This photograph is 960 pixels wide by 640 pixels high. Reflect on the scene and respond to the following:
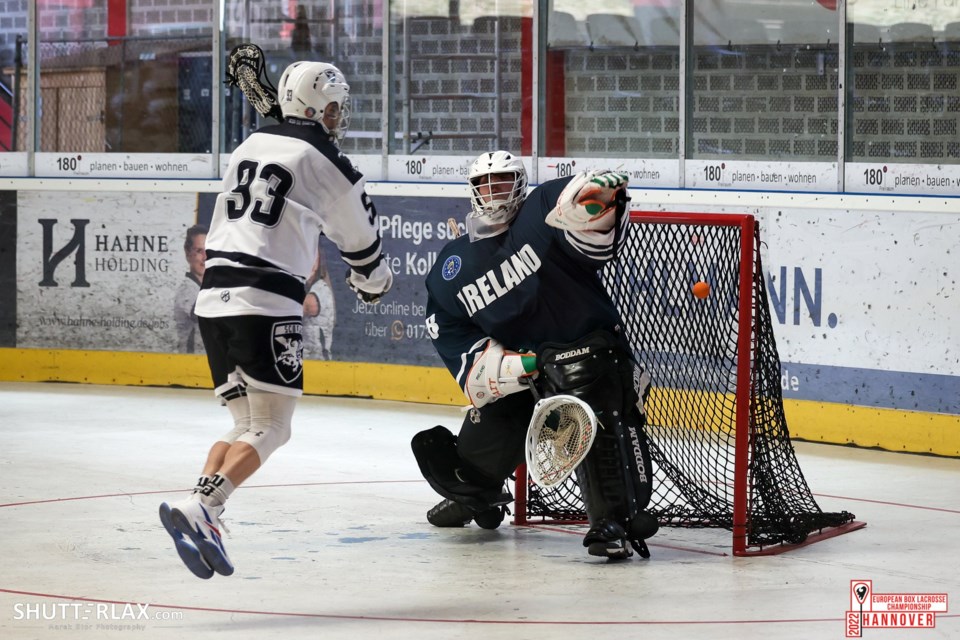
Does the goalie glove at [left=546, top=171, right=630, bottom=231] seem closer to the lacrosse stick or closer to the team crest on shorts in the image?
the team crest on shorts

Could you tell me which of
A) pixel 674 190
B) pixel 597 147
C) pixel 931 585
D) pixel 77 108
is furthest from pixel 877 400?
pixel 77 108

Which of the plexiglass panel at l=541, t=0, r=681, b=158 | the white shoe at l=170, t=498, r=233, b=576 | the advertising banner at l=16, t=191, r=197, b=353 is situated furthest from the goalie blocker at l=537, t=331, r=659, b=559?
the advertising banner at l=16, t=191, r=197, b=353

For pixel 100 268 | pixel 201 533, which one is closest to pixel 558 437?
pixel 201 533

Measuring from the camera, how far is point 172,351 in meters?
10.2

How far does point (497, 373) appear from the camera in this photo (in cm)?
527

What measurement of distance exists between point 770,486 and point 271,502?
6.33ft

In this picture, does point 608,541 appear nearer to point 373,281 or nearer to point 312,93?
point 373,281

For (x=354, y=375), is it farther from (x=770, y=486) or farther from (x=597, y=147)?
(x=770, y=486)

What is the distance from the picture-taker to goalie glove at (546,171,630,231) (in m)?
4.89

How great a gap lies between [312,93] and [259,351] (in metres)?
0.81

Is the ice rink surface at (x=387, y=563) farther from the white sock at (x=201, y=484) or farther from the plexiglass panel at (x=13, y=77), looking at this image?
the plexiglass panel at (x=13, y=77)

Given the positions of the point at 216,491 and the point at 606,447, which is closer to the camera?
the point at 216,491

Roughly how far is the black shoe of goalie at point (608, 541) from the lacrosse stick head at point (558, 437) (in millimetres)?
227

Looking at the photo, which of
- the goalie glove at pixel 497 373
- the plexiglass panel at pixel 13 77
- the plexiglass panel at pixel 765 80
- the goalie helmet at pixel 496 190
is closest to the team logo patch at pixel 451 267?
the goalie helmet at pixel 496 190
